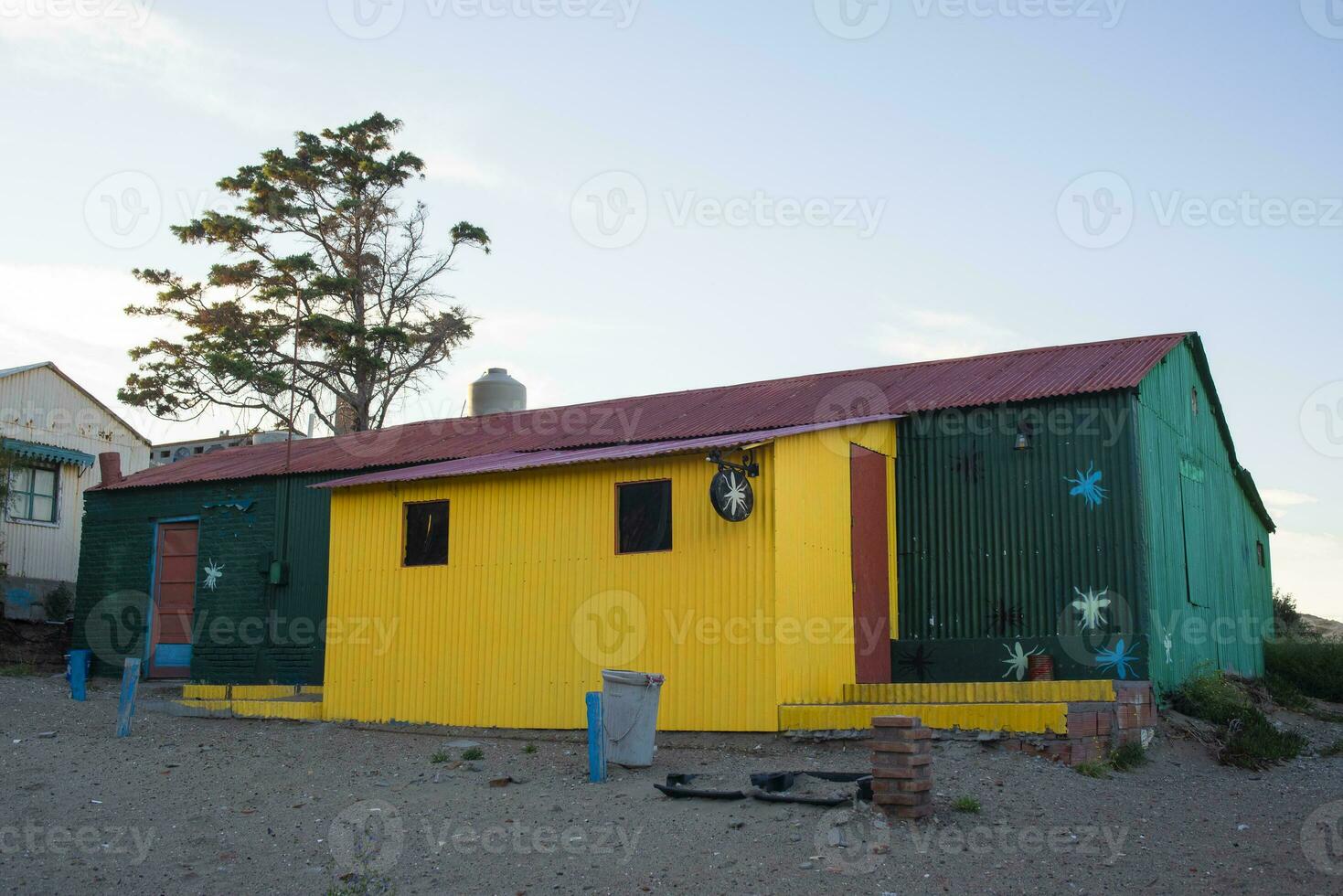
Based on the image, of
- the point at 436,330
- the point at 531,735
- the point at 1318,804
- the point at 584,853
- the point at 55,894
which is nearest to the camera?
the point at 55,894

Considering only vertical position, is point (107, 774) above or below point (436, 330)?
below

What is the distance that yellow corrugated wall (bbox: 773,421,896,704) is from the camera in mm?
12664

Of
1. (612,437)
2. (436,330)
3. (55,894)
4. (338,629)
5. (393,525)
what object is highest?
(436,330)

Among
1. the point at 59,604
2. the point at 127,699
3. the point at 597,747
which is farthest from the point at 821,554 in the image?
the point at 59,604

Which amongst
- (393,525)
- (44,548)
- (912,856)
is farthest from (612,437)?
(44,548)

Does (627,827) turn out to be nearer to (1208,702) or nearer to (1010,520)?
(1010,520)

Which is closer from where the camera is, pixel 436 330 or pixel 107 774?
pixel 107 774

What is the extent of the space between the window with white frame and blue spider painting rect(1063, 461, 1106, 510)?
866 inches

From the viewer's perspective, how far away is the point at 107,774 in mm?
11492

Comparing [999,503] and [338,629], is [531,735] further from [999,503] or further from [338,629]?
[999,503]

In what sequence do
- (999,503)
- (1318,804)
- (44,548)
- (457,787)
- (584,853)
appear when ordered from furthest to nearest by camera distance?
(44,548) → (999,503) → (457,787) → (1318,804) → (584,853)

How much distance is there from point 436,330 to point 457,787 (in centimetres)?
2260

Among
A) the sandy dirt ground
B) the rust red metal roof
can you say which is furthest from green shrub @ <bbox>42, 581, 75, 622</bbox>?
the sandy dirt ground

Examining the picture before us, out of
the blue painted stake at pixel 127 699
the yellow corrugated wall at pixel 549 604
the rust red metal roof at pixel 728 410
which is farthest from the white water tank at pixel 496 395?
the blue painted stake at pixel 127 699
